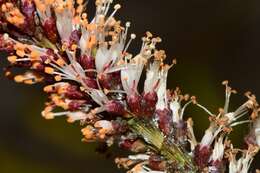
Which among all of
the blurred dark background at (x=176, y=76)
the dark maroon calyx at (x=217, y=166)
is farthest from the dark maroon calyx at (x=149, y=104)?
the blurred dark background at (x=176, y=76)

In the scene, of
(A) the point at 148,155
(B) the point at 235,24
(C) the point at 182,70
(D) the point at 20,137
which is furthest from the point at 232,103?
(A) the point at 148,155

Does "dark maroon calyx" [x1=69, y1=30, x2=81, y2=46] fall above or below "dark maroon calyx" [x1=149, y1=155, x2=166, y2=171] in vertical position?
above

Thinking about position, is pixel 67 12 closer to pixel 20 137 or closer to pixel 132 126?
pixel 132 126

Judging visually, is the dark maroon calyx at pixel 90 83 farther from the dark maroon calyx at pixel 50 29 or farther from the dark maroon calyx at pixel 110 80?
the dark maroon calyx at pixel 50 29

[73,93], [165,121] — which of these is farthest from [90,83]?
[165,121]

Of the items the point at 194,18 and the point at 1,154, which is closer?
the point at 1,154

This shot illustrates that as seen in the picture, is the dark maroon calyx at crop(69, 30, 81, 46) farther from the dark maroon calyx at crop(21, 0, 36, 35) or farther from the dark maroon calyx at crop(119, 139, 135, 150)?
the dark maroon calyx at crop(119, 139, 135, 150)

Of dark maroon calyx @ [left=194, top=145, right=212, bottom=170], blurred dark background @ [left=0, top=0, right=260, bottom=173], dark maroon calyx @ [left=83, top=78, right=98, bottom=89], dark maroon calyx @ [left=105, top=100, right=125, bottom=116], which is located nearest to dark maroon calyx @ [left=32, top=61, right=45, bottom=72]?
dark maroon calyx @ [left=83, top=78, right=98, bottom=89]
